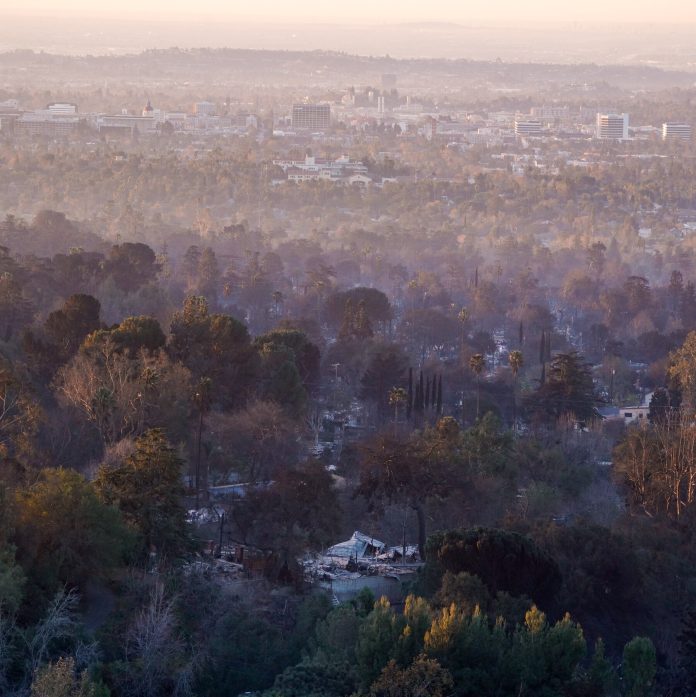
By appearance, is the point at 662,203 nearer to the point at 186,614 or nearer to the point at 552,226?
the point at 552,226

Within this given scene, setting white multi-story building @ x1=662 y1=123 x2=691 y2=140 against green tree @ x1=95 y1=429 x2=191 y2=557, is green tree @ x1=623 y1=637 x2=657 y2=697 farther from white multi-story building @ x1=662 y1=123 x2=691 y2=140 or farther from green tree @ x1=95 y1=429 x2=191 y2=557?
white multi-story building @ x1=662 y1=123 x2=691 y2=140

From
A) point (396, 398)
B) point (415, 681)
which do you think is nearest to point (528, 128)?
point (396, 398)

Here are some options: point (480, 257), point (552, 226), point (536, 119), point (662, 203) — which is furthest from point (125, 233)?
point (536, 119)

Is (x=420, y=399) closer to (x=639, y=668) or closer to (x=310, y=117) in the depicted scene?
(x=639, y=668)

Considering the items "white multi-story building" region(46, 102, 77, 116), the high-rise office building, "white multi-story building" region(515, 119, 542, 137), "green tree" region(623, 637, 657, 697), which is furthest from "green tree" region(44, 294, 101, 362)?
"white multi-story building" region(515, 119, 542, 137)

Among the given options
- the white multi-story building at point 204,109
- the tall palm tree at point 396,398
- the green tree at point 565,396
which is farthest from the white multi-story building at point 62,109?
the tall palm tree at point 396,398
